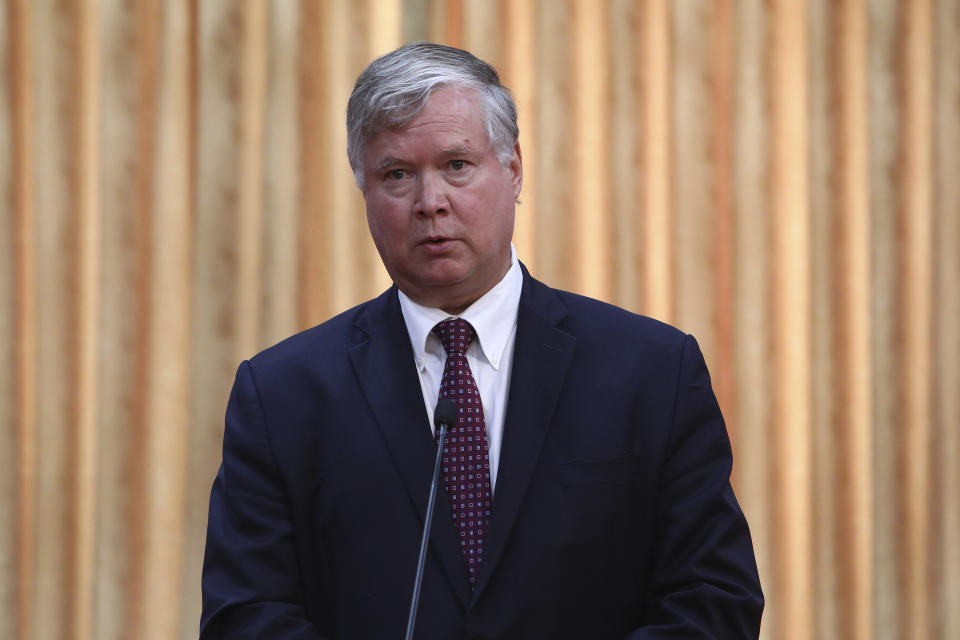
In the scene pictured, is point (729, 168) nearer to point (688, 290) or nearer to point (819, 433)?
point (688, 290)

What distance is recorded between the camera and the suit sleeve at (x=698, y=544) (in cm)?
135

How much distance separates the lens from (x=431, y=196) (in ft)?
4.86

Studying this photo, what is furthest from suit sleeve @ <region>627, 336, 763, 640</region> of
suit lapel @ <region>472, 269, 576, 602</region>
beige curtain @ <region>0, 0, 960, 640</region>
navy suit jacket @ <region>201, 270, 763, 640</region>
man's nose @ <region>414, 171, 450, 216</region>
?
beige curtain @ <region>0, 0, 960, 640</region>

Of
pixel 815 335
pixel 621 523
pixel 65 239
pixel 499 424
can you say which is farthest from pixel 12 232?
pixel 815 335

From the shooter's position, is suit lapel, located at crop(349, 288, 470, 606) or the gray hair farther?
the gray hair

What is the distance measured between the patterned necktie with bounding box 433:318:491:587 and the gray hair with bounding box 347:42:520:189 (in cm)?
34

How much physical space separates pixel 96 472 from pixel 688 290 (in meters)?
1.64

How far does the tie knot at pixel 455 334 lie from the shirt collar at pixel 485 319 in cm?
1

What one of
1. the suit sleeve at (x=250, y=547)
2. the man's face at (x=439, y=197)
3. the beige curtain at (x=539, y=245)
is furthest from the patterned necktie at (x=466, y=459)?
the beige curtain at (x=539, y=245)

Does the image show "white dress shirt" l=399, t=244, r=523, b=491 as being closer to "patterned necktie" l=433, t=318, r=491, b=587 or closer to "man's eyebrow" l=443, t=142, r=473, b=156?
"patterned necktie" l=433, t=318, r=491, b=587

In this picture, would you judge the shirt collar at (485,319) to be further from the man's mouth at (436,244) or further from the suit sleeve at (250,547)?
the suit sleeve at (250,547)

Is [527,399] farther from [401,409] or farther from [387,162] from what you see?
[387,162]

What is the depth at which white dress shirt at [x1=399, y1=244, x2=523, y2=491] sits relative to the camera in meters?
1.54

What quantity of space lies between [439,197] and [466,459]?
1.32ft
